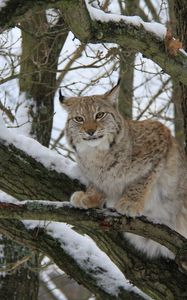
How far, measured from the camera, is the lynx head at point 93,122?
5.09 meters

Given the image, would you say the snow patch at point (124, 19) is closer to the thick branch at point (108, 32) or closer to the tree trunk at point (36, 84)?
the thick branch at point (108, 32)

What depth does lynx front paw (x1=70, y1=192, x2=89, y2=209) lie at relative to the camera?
463 cm

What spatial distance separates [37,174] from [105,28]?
1344 millimetres

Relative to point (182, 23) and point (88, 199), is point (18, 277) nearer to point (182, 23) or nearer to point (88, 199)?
point (88, 199)

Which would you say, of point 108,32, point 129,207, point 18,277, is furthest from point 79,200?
point 18,277

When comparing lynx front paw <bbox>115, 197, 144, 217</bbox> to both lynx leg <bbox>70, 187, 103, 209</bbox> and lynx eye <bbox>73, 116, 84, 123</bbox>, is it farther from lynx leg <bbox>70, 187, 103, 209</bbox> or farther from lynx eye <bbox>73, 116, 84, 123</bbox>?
lynx eye <bbox>73, 116, 84, 123</bbox>

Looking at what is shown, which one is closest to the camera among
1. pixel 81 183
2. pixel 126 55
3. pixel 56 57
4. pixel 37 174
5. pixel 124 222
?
pixel 124 222

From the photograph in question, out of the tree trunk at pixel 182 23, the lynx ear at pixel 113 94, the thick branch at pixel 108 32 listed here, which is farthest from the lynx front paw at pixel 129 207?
the tree trunk at pixel 182 23

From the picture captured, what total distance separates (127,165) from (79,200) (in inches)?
20.7

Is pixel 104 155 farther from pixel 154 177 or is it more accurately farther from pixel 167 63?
pixel 167 63

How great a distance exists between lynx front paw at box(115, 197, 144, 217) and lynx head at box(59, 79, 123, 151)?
450 mm

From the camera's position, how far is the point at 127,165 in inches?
200

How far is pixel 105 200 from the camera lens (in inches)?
206

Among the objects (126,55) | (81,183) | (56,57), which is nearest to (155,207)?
(81,183)
